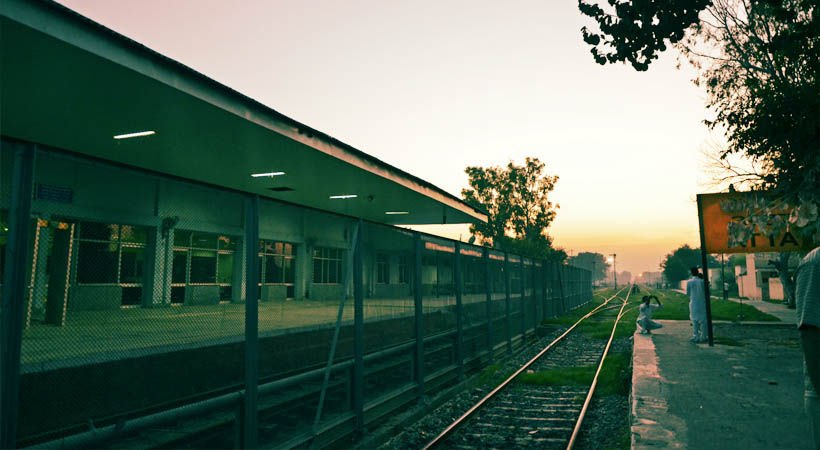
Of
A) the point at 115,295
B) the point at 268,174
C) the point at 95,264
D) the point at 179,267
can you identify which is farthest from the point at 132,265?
the point at 268,174

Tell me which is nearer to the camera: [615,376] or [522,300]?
[615,376]

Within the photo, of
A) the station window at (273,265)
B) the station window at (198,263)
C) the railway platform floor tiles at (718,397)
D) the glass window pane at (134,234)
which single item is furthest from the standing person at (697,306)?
the glass window pane at (134,234)

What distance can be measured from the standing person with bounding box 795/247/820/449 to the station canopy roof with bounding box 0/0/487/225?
917 cm

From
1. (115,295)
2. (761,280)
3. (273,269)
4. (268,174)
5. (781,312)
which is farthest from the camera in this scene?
(761,280)

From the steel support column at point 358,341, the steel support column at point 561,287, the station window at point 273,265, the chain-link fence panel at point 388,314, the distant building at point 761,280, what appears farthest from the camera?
the distant building at point 761,280

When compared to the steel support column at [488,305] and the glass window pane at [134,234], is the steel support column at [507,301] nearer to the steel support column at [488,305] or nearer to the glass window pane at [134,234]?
the steel support column at [488,305]

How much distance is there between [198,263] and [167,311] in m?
0.45

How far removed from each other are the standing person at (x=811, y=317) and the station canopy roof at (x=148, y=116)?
9.17 m

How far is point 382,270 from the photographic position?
731 centimetres

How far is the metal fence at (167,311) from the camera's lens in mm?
3064

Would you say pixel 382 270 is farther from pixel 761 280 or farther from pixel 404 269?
pixel 761 280

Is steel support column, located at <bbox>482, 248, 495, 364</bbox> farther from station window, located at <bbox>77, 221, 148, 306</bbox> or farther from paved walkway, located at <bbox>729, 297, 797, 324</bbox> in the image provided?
paved walkway, located at <bbox>729, 297, 797, 324</bbox>

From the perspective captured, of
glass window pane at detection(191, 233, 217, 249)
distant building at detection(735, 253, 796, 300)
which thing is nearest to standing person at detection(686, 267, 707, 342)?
glass window pane at detection(191, 233, 217, 249)

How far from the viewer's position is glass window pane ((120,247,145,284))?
3000mm
